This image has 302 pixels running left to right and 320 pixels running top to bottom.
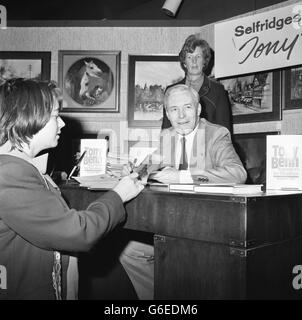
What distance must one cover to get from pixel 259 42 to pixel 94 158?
2093 millimetres

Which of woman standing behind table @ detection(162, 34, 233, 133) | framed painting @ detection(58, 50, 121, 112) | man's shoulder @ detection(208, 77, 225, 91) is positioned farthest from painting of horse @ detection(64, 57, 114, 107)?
man's shoulder @ detection(208, 77, 225, 91)

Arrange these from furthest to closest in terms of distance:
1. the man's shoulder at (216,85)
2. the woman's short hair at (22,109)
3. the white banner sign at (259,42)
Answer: the man's shoulder at (216,85)
the white banner sign at (259,42)
the woman's short hair at (22,109)

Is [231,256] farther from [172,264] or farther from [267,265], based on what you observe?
[172,264]

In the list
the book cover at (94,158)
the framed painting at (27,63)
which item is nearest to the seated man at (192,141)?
the book cover at (94,158)

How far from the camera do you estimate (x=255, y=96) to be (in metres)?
3.59

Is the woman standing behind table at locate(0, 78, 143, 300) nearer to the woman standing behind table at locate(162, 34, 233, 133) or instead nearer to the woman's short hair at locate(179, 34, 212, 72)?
the woman standing behind table at locate(162, 34, 233, 133)

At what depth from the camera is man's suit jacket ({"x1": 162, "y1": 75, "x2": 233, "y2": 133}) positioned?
11.4 feet

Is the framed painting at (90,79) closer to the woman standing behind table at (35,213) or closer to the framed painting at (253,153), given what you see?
the framed painting at (253,153)

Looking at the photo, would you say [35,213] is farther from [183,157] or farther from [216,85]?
[216,85]

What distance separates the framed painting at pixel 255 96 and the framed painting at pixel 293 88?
7 cm

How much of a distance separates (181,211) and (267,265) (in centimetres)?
37

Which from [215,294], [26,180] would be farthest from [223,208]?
[26,180]

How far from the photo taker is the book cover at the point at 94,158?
7.08 feet

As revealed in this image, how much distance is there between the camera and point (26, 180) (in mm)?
1227
